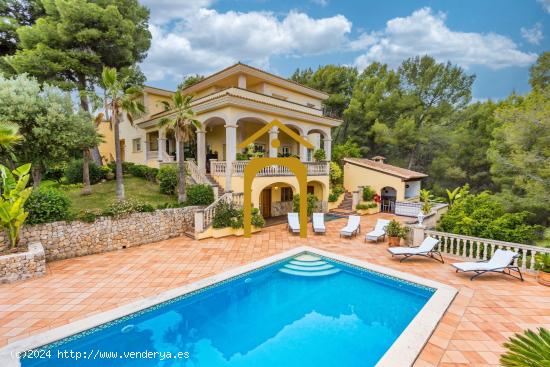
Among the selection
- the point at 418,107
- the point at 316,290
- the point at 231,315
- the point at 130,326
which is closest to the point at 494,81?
the point at 418,107

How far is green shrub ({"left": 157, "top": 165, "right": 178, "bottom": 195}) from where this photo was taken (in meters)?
16.4

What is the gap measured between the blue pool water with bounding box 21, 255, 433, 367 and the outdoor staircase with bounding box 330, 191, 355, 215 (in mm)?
12373

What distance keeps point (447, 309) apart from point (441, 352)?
1.96m

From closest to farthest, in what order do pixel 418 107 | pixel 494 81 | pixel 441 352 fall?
pixel 441 352
pixel 494 81
pixel 418 107

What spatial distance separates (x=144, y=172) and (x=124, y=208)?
9.34 m

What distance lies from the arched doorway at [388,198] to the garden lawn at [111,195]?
58.2ft

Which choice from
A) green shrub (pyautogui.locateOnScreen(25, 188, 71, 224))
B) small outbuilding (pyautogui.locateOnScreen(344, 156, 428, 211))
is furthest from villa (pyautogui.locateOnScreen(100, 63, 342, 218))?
green shrub (pyautogui.locateOnScreen(25, 188, 71, 224))

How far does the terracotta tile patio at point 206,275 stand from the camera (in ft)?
18.4

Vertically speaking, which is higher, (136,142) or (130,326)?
(136,142)

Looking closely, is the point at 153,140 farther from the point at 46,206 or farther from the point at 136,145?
the point at 46,206

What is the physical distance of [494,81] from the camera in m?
31.0

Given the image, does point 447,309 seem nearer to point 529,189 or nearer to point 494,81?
point 529,189

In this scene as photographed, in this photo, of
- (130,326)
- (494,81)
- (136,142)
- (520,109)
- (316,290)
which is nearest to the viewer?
(130,326)

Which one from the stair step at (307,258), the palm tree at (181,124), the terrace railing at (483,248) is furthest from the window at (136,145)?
the terrace railing at (483,248)
